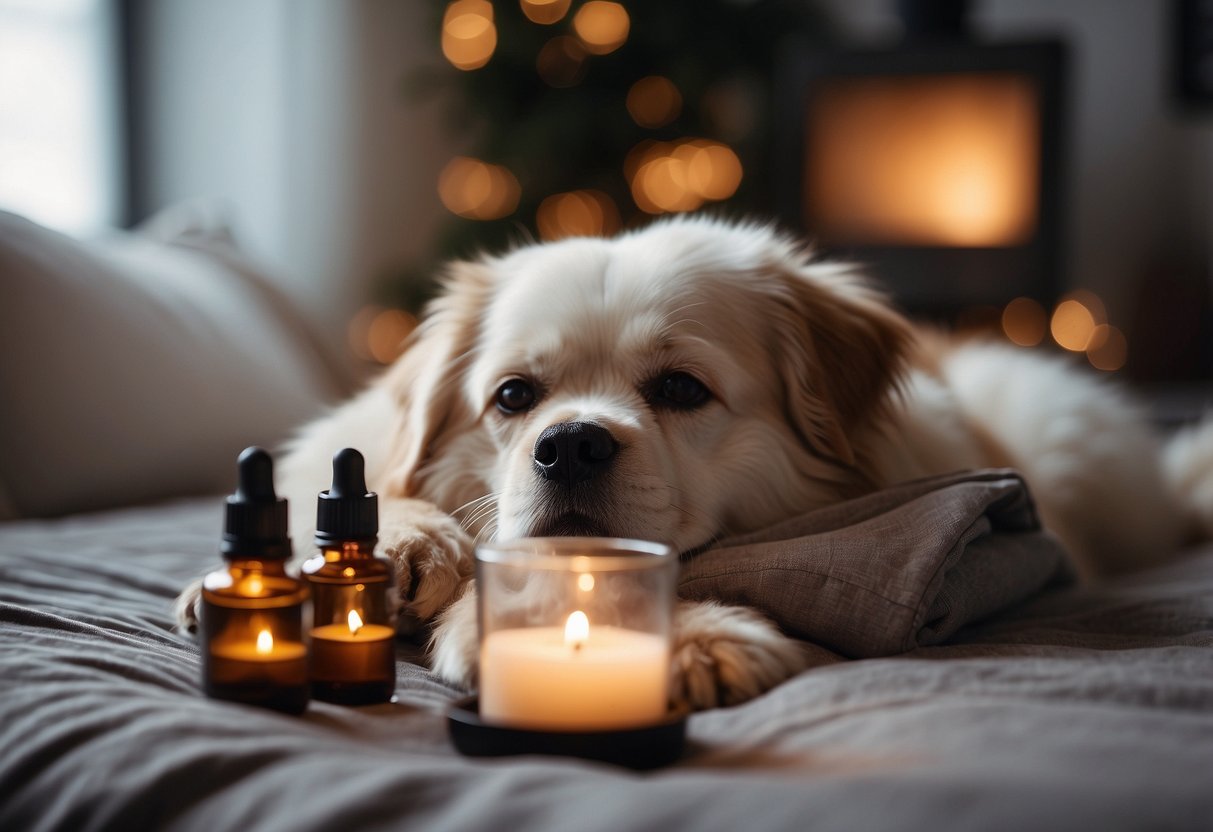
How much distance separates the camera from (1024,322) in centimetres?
378

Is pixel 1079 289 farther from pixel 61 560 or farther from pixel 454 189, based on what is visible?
pixel 61 560

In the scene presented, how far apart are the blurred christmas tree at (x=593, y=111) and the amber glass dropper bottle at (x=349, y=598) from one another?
3.10 meters

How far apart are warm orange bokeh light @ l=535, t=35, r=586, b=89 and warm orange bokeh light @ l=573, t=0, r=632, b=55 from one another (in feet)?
0.18

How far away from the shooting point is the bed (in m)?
0.64

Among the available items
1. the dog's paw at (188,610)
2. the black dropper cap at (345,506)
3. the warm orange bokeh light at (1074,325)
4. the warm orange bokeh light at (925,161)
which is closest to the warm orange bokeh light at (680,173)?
the warm orange bokeh light at (925,161)

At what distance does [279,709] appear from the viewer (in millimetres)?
876

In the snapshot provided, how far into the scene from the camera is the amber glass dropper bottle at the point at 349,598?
933mm

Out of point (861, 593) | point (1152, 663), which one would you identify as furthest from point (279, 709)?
point (1152, 663)

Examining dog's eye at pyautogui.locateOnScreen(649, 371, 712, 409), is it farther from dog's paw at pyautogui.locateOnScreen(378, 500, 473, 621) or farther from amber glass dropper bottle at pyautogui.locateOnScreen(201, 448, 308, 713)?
amber glass dropper bottle at pyautogui.locateOnScreen(201, 448, 308, 713)

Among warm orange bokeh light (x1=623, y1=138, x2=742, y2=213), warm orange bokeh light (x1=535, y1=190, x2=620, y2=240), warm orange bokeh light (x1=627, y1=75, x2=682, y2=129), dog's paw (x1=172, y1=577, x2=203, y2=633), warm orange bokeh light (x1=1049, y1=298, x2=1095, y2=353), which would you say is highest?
warm orange bokeh light (x1=627, y1=75, x2=682, y2=129)

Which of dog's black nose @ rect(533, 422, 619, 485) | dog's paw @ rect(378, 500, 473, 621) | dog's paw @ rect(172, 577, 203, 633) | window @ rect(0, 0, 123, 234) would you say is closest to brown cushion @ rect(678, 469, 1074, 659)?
dog's black nose @ rect(533, 422, 619, 485)

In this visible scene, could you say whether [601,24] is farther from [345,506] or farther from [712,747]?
[712,747]

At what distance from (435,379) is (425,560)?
431mm

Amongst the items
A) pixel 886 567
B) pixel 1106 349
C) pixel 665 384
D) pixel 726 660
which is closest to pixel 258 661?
pixel 726 660
